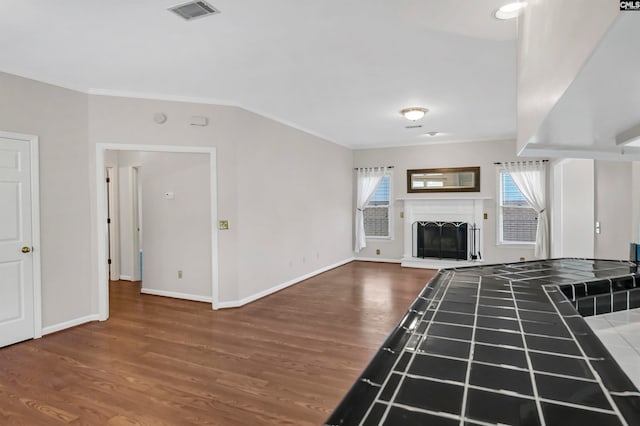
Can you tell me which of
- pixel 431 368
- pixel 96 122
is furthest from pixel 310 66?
pixel 431 368

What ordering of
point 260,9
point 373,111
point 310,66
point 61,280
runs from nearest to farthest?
point 260,9, point 310,66, point 61,280, point 373,111

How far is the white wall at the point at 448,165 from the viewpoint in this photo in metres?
7.17

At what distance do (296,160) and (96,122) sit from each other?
2996mm

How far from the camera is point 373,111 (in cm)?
524

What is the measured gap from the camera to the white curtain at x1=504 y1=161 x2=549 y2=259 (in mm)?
6668

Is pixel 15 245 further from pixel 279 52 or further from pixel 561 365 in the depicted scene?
pixel 561 365

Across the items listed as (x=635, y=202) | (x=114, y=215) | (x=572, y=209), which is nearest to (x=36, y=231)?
(x=114, y=215)

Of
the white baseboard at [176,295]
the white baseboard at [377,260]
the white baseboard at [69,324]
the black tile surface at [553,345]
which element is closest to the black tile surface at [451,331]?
the black tile surface at [553,345]

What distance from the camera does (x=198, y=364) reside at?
305 cm

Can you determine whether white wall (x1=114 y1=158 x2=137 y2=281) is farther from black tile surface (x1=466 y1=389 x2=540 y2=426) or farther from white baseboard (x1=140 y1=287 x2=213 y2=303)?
black tile surface (x1=466 y1=389 x2=540 y2=426)

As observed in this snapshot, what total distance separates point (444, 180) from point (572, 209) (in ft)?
7.62

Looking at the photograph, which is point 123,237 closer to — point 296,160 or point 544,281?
point 296,160

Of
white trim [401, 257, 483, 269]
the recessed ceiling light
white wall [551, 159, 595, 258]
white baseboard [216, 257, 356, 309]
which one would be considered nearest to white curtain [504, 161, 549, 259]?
white wall [551, 159, 595, 258]

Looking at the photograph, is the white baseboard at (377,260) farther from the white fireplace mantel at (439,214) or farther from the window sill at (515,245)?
the window sill at (515,245)
